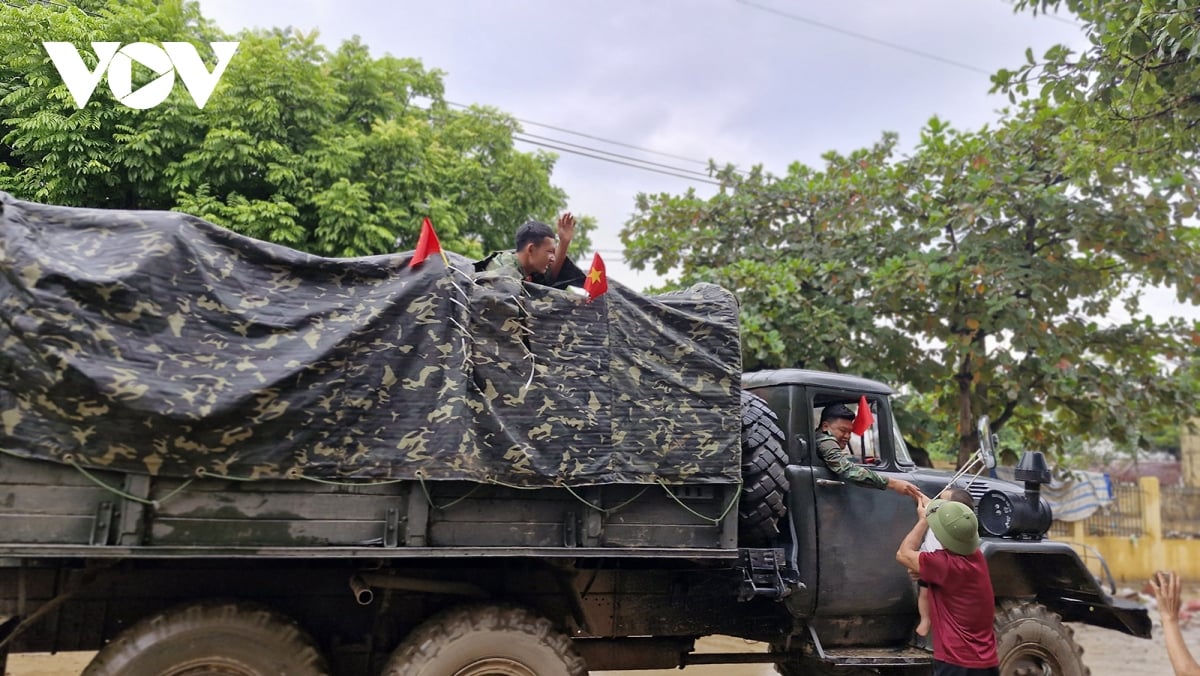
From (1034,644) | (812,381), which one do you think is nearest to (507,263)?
(812,381)

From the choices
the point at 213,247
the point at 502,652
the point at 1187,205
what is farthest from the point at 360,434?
the point at 1187,205

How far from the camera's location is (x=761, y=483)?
4344 millimetres

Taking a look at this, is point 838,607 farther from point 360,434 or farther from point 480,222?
point 480,222

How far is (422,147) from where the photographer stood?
30.9ft

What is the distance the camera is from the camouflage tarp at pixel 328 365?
10.4ft

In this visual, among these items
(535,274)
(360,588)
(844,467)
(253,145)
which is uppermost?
(253,145)

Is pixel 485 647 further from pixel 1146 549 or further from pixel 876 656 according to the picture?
pixel 1146 549

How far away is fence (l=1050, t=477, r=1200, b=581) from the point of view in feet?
46.9

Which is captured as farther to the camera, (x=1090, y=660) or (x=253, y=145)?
(x=1090, y=660)

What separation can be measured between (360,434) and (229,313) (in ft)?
2.57

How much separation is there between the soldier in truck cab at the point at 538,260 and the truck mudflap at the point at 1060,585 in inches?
124

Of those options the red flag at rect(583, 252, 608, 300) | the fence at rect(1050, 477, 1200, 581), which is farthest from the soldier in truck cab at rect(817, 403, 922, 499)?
the fence at rect(1050, 477, 1200, 581)

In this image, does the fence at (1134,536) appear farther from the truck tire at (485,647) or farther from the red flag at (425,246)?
the red flag at (425,246)

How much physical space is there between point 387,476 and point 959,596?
2.96 meters
